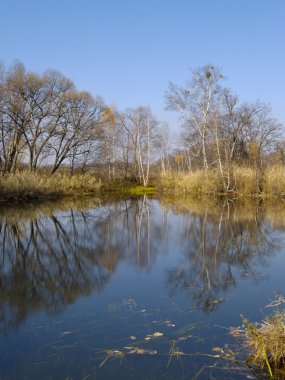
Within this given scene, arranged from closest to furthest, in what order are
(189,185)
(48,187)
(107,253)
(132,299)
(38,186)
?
1. (132,299)
2. (107,253)
3. (38,186)
4. (48,187)
5. (189,185)

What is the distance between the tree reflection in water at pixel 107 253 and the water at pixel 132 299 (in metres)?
0.03

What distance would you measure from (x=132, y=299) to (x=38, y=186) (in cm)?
2107

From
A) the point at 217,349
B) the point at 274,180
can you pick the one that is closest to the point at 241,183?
the point at 274,180

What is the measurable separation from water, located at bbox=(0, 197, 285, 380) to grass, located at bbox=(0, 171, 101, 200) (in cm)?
1175

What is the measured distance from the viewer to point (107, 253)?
32.4 ft

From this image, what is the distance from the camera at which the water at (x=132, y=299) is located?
4.22 metres

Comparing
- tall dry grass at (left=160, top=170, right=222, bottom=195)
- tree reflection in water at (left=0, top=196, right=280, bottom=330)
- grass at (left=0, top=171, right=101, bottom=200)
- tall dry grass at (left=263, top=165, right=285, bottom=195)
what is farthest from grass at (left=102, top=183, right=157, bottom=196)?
tree reflection in water at (left=0, top=196, right=280, bottom=330)

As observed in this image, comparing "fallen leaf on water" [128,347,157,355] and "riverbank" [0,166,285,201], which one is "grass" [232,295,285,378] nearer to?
"fallen leaf on water" [128,347,157,355]

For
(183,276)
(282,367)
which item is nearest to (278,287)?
(183,276)

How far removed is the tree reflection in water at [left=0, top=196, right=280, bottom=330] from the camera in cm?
666

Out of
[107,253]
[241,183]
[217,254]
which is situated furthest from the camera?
[241,183]

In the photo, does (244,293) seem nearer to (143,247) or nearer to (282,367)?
(282,367)

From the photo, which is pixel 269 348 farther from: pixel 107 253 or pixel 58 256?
pixel 58 256

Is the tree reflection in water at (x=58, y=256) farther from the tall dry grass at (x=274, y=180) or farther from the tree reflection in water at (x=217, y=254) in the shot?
the tall dry grass at (x=274, y=180)
